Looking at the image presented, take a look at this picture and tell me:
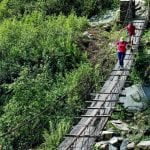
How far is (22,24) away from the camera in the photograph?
76.7 ft

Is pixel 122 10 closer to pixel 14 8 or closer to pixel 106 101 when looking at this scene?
pixel 14 8

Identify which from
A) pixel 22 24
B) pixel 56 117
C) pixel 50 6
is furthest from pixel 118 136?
pixel 50 6

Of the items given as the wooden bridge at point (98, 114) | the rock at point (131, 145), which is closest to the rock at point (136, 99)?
the wooden bridge at point (98, 114)

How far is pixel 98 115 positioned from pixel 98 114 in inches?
24.0

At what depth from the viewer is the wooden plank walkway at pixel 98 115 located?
12.8 m

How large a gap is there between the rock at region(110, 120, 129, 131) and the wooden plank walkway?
77cm

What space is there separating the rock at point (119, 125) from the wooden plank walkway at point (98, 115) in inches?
30.2

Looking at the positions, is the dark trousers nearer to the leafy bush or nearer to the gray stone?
the leafy bush

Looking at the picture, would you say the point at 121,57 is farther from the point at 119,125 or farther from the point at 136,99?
the point at 119,125

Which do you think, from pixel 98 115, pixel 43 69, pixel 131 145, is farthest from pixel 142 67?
pixel 98 115

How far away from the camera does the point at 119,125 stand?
15.4m

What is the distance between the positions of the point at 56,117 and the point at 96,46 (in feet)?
15.3

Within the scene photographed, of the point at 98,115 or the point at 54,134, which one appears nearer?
the point at 98,115

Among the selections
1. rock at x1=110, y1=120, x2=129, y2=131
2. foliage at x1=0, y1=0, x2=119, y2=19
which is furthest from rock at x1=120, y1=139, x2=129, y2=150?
foliage at x1=0, y1=0, x2=119, y2=19
